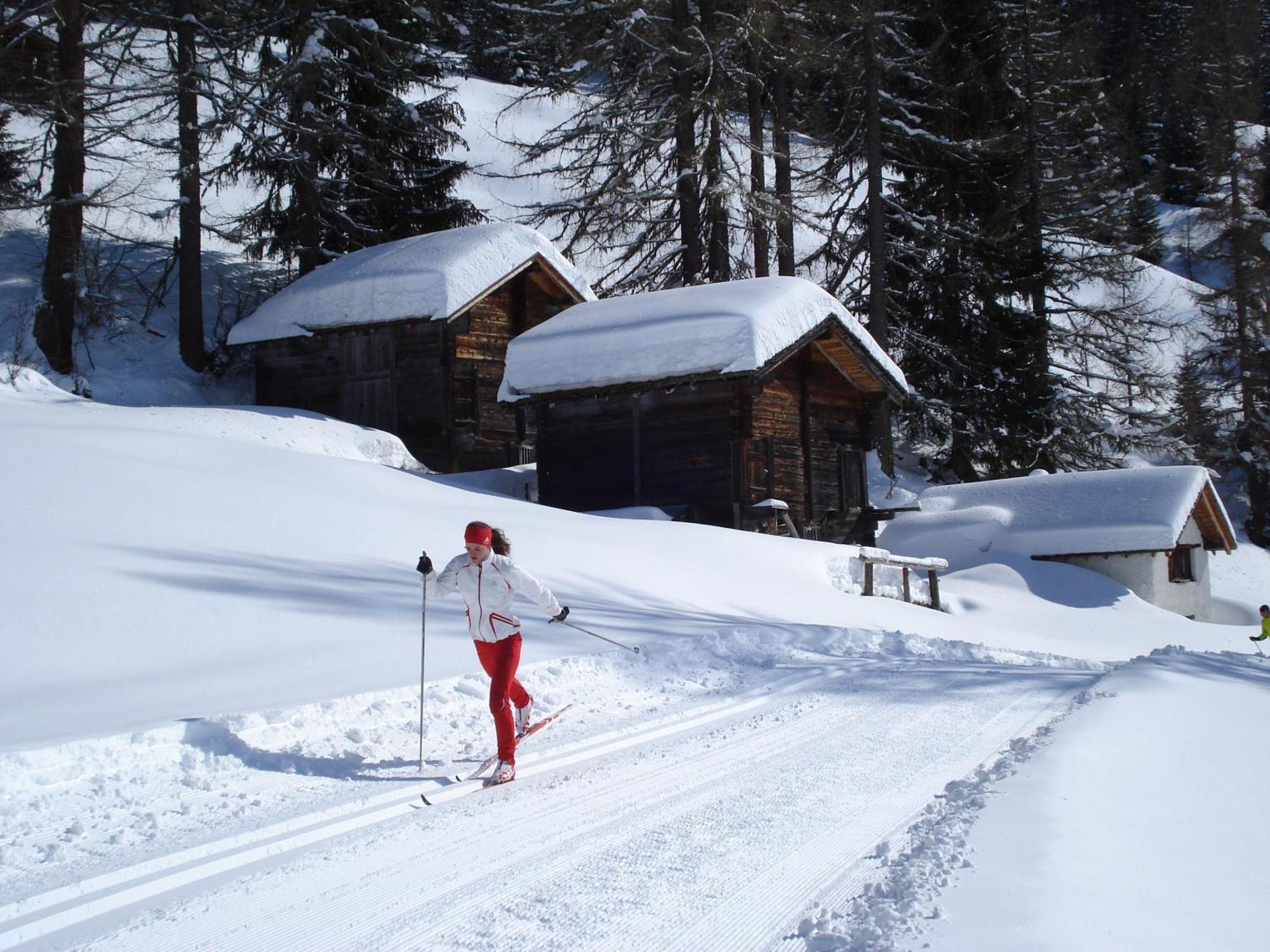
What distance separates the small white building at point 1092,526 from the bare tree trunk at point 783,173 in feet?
26.9

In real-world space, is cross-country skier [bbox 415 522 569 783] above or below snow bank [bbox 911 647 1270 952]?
above

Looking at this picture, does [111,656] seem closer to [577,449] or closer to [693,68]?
[577,449]

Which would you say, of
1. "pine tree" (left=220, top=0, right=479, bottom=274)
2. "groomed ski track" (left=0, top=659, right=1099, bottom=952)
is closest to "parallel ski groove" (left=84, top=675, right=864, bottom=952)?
"groomed ski track" (left=0, top=659, right=1099, bottom=952)

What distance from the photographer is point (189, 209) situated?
27828mm

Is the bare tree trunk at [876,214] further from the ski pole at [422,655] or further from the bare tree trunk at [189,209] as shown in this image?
the ski pole at [422,655]

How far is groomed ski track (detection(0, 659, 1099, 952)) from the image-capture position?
3766mm

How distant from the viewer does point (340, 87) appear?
32.2 m

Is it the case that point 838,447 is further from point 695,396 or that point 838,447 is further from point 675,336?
point 675,336

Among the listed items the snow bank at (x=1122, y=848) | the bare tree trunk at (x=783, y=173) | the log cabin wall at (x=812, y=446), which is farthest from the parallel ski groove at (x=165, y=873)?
the bare tree trunk at (x=783, y=173)

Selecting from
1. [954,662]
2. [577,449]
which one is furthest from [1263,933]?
[577,449]

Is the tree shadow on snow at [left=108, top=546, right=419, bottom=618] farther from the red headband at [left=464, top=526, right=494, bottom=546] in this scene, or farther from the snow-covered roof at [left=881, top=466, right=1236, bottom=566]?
the snow-covered roof at [left=881, top=466, right=1236, bottom=566]

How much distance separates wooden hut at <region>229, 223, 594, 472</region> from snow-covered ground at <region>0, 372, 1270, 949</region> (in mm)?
10454

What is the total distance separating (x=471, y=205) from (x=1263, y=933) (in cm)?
3394

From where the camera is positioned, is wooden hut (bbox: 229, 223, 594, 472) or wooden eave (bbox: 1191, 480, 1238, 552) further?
wooden eave (bbox: 1191, 480, 1238, 552)
